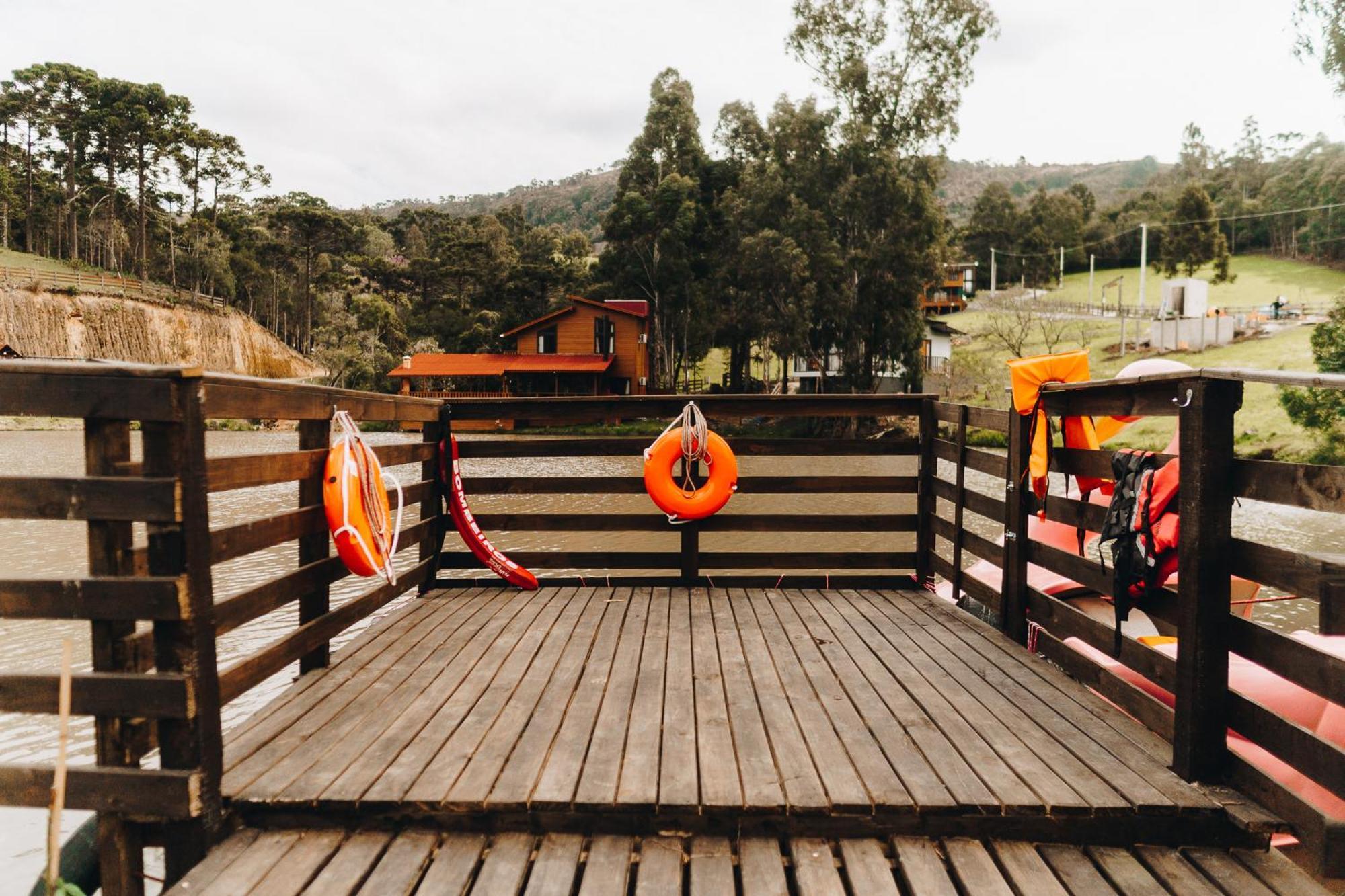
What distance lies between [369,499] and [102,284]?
152 feet

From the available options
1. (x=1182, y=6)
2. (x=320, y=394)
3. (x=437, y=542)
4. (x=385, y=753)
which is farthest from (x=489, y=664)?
(x=1182, y=6)

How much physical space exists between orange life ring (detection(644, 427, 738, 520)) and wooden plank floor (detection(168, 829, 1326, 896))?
2.10m

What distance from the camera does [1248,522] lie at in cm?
1137

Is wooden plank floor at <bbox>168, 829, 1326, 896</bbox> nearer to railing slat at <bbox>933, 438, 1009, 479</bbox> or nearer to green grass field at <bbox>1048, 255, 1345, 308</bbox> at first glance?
railing slat at <bbox>933, 438, 1009, 479</bbox>

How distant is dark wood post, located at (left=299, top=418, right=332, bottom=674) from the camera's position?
105 inches

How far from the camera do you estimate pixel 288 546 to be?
28.8ft

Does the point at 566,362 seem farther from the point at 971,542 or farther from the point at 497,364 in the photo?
the point at 971,542

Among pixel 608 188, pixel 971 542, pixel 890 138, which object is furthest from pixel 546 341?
pixel 608 188

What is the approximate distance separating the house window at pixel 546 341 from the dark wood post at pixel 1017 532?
101 feet

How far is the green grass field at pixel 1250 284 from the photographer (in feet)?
146

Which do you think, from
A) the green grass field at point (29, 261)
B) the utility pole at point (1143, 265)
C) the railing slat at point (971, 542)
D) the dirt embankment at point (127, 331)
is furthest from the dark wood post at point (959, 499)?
the green grass field at point (29, 261)

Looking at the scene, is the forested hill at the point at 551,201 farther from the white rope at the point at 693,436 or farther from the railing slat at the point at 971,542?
the railing slat at the point at 971,542

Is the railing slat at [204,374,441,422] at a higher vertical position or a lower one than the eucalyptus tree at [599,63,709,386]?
lower

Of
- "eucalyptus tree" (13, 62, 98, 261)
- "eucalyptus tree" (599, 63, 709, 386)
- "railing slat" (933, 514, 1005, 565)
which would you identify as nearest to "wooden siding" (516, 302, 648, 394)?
"eucalyptus tree" (599, 63, 709, 386)
